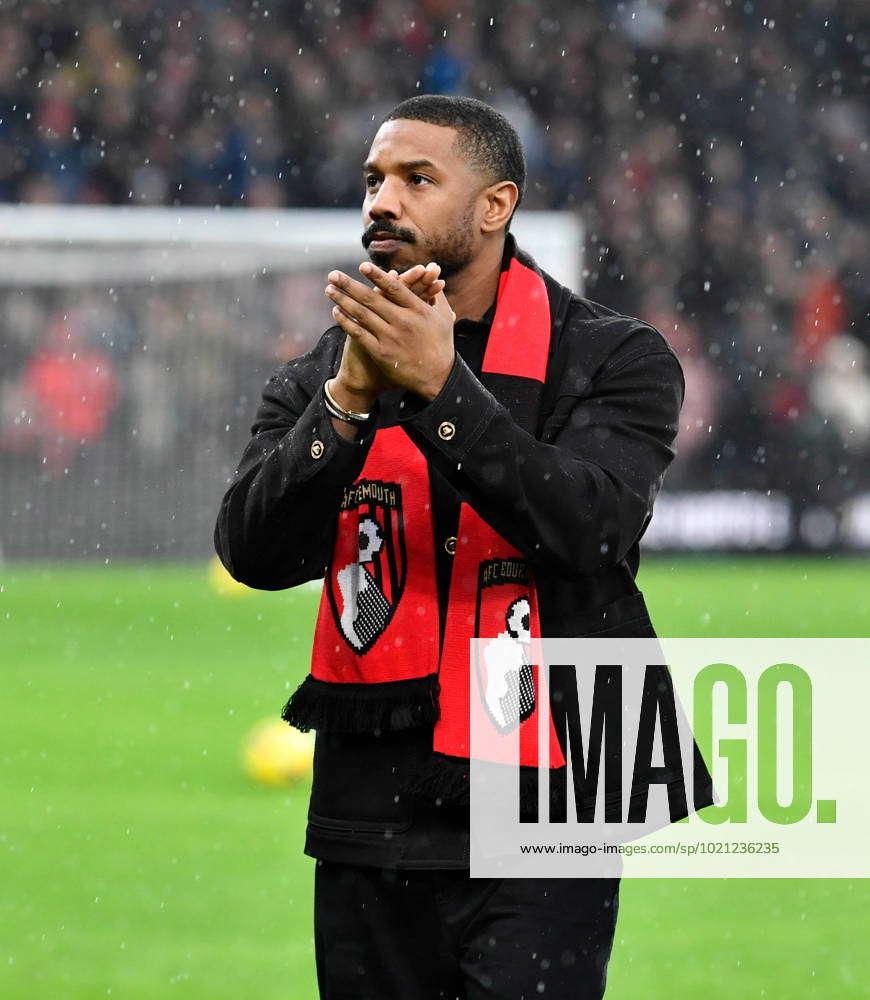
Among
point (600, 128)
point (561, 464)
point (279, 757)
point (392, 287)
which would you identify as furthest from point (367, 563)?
point (600, 128)

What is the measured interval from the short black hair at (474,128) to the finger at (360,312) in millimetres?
417

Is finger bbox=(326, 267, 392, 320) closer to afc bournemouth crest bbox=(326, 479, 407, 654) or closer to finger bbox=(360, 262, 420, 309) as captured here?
finger bbox=(360, 262, 420, 309)

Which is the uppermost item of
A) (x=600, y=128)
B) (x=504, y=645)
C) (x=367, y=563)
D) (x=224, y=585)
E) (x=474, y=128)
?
(x=600, y=128)

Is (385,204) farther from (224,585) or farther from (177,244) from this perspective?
(177,244)

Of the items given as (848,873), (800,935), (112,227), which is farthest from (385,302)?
(112,227)

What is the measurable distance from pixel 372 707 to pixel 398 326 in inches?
21.8

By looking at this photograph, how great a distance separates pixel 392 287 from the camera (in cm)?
234

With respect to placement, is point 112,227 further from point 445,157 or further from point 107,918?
point 445,157

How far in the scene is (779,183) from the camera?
17.2 m

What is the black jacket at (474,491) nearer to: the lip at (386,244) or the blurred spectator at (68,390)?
the lip at (386,244)

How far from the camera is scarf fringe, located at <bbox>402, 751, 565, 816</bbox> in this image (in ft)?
8.23

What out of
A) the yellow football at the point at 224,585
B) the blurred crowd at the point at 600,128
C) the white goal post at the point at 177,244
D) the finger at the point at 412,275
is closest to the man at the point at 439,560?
the finger at the point at 412,275

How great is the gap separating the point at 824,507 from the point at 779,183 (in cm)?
431

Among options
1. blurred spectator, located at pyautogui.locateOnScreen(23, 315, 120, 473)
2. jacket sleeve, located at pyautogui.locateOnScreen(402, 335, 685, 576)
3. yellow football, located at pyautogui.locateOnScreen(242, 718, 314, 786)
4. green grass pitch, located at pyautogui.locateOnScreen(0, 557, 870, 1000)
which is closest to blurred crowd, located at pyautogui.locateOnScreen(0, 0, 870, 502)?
blurred spectator, located at pyautogui.locateOnScreen(23, 315, 120, 473)
